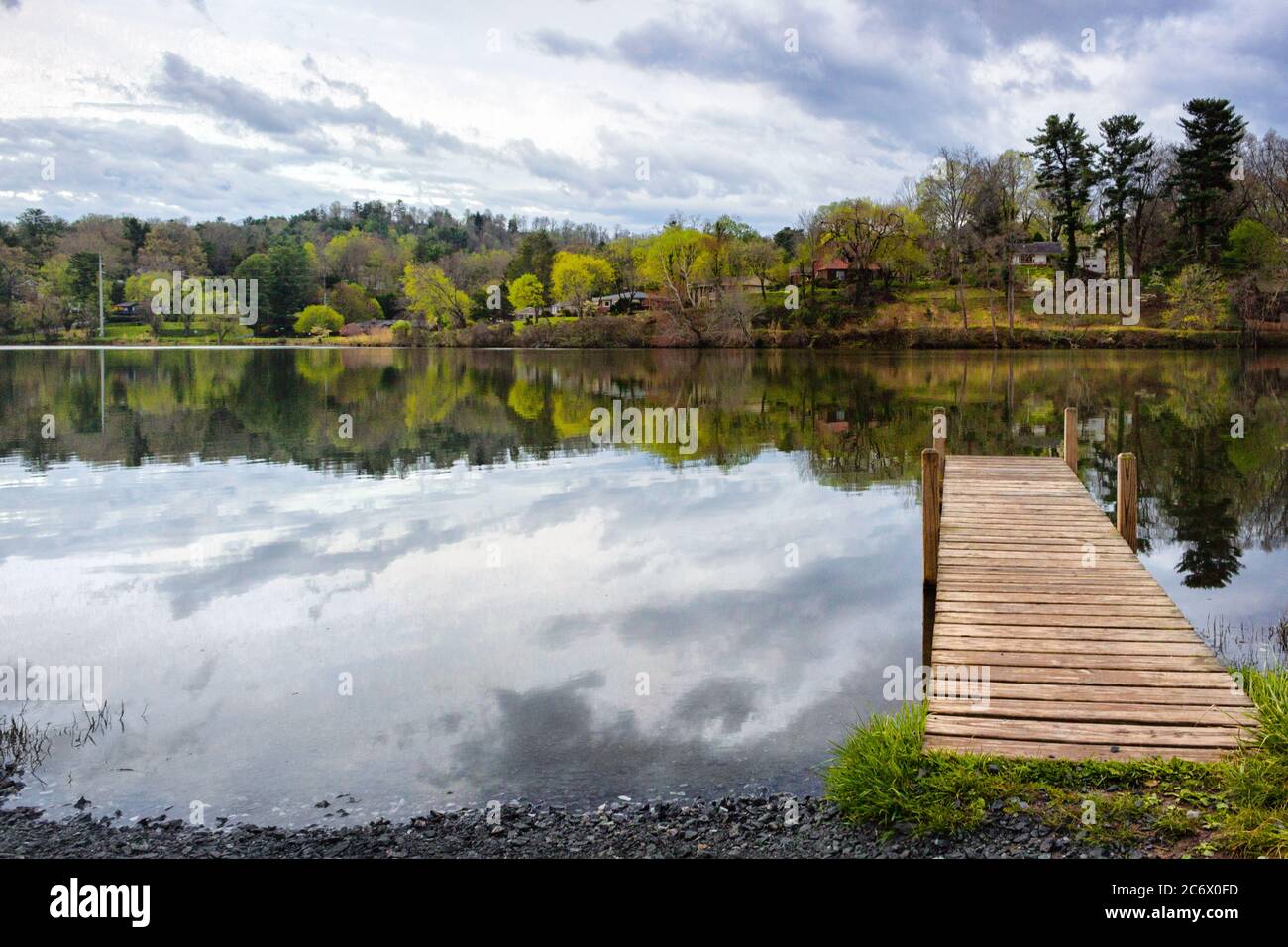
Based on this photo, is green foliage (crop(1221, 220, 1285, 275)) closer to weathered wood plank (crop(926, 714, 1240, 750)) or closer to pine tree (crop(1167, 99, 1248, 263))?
pine tree (crop(1167, 99, 1248, 263))

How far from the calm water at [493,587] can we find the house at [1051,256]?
58787 millimetres

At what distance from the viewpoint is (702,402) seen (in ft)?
133

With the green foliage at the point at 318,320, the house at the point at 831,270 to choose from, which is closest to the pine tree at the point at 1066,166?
the house at the point at 831,270

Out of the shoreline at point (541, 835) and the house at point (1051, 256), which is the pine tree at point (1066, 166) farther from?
the shoreline at point (541, 835)

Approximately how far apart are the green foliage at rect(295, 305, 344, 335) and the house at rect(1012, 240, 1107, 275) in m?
74.3

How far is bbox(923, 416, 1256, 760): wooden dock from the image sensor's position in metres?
6.59

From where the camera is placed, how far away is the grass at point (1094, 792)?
18.0ft

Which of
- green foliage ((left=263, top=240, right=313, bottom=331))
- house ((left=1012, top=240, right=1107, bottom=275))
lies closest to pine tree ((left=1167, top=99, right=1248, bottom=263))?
house ((left=1012, top=240, right=1107, bottom=275))

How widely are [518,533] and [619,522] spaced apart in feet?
6.53

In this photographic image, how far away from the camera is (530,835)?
21.9 feet

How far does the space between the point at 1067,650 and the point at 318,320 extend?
11536cm

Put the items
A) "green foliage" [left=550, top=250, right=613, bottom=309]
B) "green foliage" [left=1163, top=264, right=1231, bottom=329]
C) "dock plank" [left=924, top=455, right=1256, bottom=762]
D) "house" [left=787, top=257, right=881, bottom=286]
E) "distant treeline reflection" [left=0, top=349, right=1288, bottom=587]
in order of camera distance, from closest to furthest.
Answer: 1. "dock plank" [left=924, top=455, right=1256, bottom=762]
2. "distant treeline reflection" [left=0, top=349, right=1288, bottom=587]
3. "green foliage" [left=1163, top=264, right=1231, bottom=329]
4. "house" [left=787, top=257, right=881, bottom=286]
5. "green foliage" [left=550, top=250, right=613, bottom=309]

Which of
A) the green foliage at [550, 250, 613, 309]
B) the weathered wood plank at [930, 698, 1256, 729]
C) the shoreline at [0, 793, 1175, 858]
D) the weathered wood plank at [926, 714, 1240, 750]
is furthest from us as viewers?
the green foliage at [550, 250, 613, 309]

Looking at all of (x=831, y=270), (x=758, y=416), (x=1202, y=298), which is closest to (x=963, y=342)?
(x=1202, y=298)
